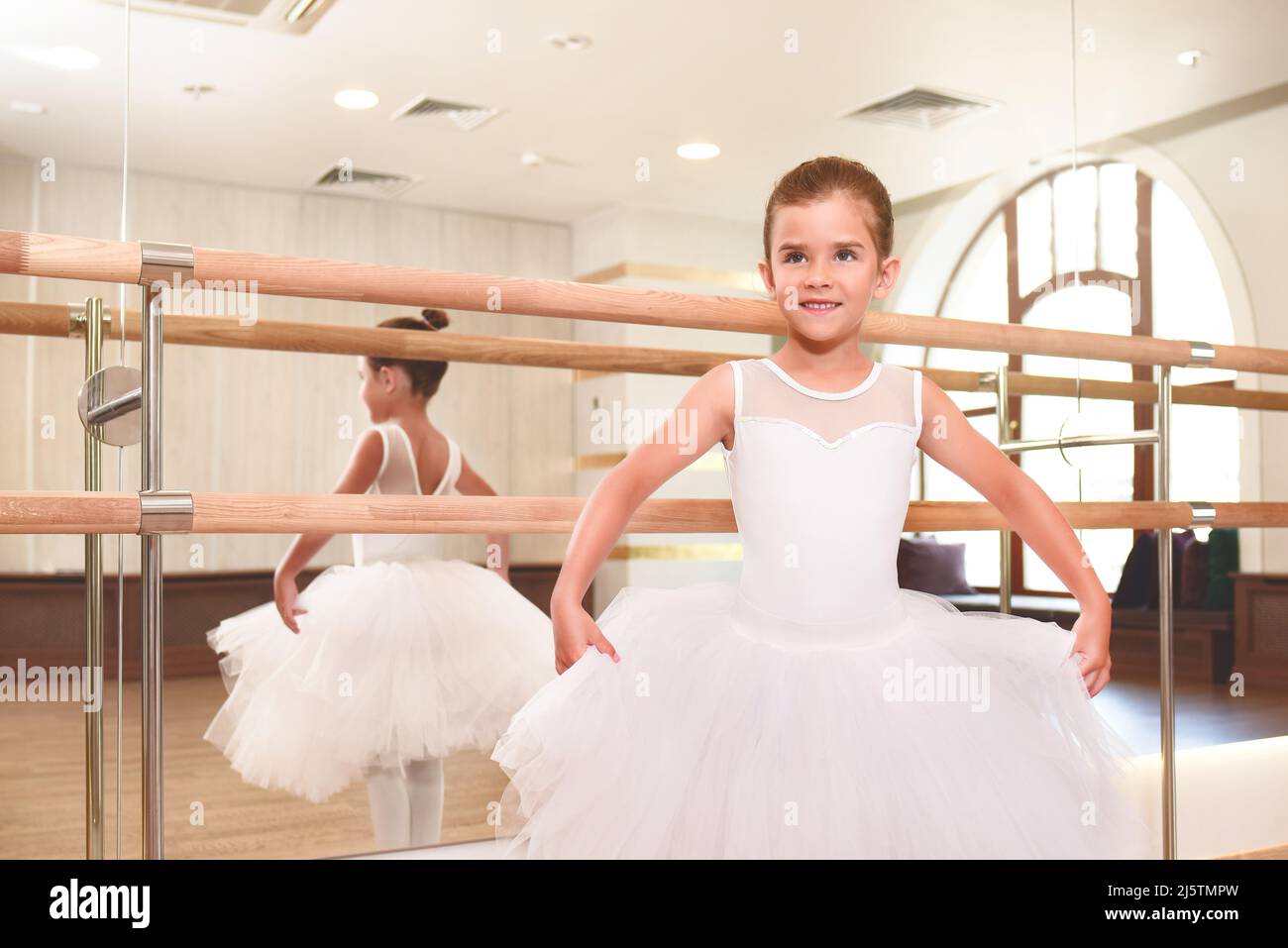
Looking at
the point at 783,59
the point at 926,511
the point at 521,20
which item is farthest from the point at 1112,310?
the point at 926,511

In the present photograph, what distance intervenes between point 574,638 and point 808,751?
24 centimetres

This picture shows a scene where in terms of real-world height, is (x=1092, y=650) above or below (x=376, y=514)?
below

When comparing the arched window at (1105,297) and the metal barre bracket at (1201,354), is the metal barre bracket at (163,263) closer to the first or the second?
the metal barre bracket at (1201,354)

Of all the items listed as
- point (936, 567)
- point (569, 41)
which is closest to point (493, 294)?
point (569, 41)

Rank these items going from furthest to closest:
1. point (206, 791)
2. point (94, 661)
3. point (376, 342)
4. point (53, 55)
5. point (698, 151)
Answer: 1. point (698, 151)
2. point (53, 55)
3. point (206, 791)
4. point (376, 342)
5. point (94, 661)

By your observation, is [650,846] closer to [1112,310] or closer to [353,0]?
[353,0]

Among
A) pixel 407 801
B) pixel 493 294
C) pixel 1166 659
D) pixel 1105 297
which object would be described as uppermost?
pixel 1105 297

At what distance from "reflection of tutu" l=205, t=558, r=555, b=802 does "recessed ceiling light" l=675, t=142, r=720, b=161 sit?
3.56 meters

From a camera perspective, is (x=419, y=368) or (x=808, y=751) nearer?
(x=808, y=751)

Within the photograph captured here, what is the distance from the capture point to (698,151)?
549 centimetres

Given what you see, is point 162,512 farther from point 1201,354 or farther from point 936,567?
point 936,567

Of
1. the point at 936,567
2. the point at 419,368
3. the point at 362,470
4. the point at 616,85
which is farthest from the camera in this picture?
the point at 936,567

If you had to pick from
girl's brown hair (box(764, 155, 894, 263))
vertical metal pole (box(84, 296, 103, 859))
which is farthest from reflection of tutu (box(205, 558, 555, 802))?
girl's brown hair (box(764, 155, 894, 263))

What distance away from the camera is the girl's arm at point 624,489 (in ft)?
3.42
